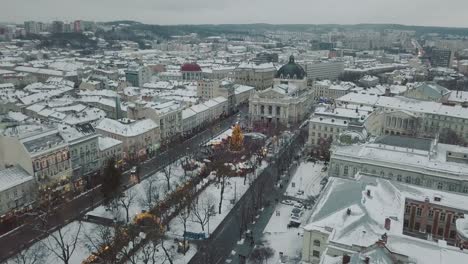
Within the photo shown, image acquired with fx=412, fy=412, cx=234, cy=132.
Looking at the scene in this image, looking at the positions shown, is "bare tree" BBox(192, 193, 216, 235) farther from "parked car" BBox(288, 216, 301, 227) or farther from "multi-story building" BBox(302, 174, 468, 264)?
"multi-story building" BBox(302, 174, 468, 264)

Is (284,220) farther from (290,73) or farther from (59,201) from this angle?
(290,73)

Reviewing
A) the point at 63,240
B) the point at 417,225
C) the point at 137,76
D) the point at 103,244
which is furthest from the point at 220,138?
the point at 137,76

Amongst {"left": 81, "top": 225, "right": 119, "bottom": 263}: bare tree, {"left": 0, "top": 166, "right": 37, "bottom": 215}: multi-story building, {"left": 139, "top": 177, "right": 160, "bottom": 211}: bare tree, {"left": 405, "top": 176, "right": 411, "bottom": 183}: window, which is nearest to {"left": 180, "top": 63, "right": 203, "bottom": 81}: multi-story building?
{"left": 139, "top": 177, "right": 160, "bottom": 211}: bare tree

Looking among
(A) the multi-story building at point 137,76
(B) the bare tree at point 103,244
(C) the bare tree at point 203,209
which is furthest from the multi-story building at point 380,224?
(A) the multi-story building at point 137,76

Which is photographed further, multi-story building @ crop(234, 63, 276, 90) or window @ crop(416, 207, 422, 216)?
multi-story building @ crop(234, 63, 276, 90)

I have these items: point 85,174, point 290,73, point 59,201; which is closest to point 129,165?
point 85,174
